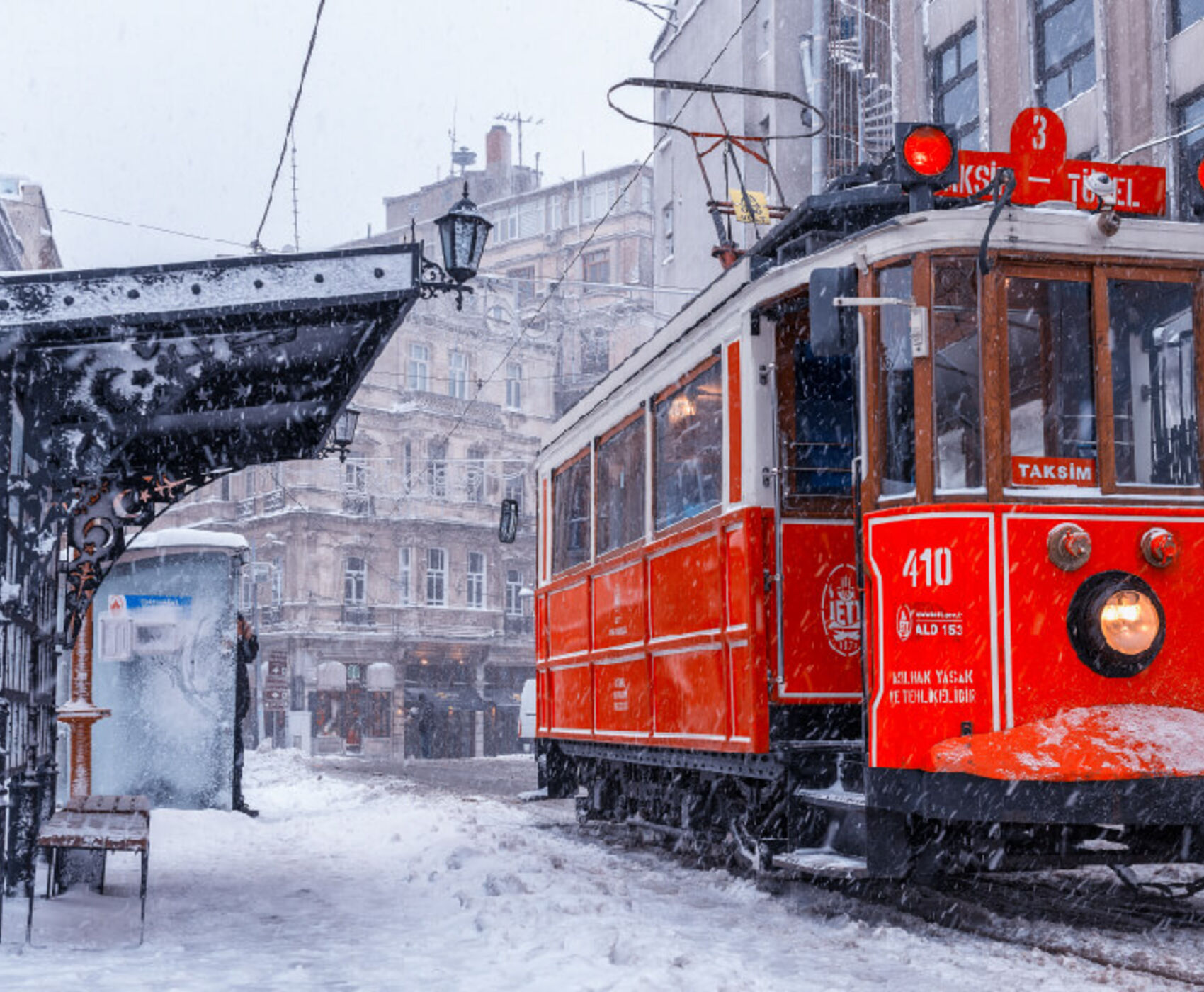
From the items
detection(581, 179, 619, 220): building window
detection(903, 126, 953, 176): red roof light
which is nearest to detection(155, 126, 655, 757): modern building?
detection(581, 179, 619, 220): building window

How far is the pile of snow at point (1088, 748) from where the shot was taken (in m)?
6.50

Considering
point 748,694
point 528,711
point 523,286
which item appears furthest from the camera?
point 523,286

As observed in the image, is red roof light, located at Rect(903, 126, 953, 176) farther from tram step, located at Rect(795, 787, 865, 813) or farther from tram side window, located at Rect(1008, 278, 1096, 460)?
tram step, located at Rect(795, 787, 865, 813)

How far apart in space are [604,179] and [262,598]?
63.9 feet

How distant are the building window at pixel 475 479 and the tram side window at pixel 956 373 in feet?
139

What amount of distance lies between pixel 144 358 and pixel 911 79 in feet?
60.1

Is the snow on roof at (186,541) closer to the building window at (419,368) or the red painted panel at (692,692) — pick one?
the red painted panel at (692,692)

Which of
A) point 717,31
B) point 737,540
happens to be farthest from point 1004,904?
point 717,31

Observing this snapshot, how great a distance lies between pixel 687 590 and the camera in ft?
30.3

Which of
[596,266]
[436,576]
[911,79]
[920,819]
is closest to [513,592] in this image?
[436,576]

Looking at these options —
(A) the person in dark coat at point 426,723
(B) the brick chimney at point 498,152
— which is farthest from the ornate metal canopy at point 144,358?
(B) the brick chimney at point 498,152

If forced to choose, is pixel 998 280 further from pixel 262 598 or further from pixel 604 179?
pixel 604 179

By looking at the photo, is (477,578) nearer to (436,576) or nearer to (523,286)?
(436,576)

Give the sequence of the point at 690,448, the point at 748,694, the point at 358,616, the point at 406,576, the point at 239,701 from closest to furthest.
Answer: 1. the point at 748,694
2. the point at 690,448
3. the point at 239,701
4. the point at 358,616
5. the point at 406,576
